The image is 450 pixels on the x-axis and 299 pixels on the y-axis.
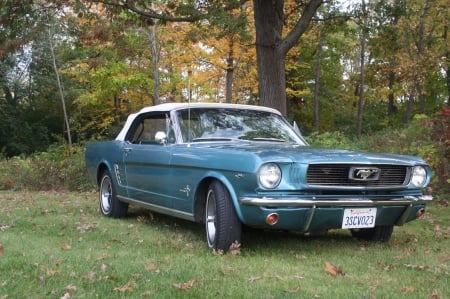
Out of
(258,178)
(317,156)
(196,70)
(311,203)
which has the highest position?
(196,70)

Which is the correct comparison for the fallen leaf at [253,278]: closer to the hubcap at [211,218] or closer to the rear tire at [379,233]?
the hubcap at [211,218]

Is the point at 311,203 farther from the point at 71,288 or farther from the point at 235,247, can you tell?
the point at 71,288

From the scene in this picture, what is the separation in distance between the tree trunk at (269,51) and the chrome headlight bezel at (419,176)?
244 inches

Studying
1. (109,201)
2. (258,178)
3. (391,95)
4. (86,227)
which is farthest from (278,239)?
(391,95)

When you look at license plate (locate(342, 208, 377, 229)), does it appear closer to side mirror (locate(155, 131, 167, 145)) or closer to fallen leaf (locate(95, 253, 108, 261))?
fallen leaf (locate(95, 253, 108, 261))

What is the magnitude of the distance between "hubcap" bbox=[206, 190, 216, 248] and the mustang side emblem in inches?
52.9

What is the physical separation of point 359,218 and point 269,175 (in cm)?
102

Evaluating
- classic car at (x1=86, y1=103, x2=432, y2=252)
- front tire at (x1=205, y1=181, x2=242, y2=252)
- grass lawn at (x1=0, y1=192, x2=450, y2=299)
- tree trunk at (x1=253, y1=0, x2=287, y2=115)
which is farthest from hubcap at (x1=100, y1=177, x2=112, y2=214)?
tree trunk at (x1=253, y1=0, x2=287, y2=115)

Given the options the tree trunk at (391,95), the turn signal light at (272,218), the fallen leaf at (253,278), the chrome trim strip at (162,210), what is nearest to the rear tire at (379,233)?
the turn signal light at (272,218)

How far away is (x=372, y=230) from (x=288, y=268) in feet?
6.25

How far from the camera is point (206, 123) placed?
670 cm

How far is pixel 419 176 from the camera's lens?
5887 millimetres

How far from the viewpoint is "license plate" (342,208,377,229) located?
17.6 feet

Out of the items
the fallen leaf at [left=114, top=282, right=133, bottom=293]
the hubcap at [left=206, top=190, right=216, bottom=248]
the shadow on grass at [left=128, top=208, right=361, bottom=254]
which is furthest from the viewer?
the shadow on grass at [left=128, top=208, right=361, bottom=254]
